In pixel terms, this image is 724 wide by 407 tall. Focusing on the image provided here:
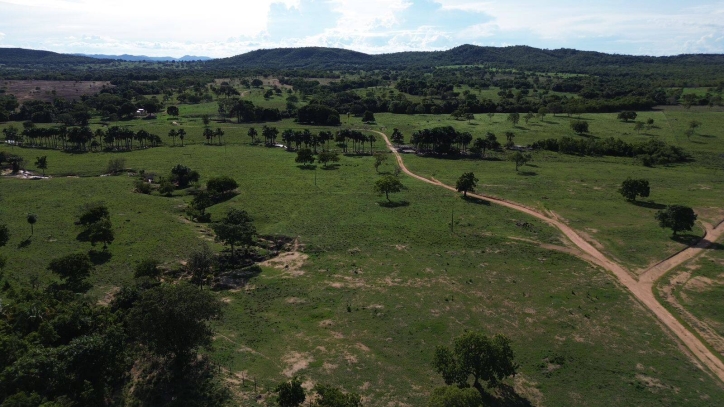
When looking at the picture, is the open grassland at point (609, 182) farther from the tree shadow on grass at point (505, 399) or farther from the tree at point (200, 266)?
the tree at point (200, 266)

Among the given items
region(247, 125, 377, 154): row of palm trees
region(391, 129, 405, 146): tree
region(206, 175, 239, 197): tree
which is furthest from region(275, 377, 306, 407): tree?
region(391, 129, 405, 146): tree

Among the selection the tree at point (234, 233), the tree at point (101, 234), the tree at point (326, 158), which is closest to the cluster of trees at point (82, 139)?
the tree at point (326, 158)

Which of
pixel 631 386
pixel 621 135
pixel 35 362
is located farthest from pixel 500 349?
pixel 621 135

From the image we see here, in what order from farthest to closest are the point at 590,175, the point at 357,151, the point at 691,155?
the point at 357,151
the point at 691,155
the point at 590,175

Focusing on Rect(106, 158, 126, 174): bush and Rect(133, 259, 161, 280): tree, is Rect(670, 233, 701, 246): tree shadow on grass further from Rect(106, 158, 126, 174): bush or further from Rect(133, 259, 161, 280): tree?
Rect(106, 158, 126, 174): bush

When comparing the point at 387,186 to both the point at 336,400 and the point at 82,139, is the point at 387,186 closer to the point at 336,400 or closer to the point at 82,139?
the point at 336,400

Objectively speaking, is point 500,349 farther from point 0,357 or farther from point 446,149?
point 446,149

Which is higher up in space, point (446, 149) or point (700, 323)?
point (446, 149)
